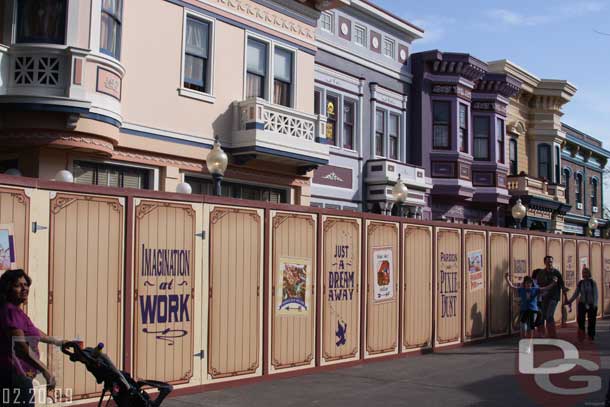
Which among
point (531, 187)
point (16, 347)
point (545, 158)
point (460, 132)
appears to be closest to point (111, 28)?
point (16, 347)

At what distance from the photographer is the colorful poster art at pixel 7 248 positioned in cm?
821

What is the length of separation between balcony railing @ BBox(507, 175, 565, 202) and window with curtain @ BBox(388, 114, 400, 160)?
8.56 meters

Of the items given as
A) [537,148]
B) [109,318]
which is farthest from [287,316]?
[537,148]

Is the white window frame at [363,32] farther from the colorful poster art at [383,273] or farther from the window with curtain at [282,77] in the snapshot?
the colorful poster art at [383,273]

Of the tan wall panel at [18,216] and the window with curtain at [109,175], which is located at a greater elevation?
the window with curtain at [109,175]

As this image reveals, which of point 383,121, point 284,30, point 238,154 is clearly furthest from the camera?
point 383,121

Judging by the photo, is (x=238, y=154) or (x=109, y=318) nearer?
(x=109, y=318)

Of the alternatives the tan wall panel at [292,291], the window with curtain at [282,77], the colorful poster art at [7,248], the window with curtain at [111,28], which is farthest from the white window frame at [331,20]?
the colorful poster art at [7,248]

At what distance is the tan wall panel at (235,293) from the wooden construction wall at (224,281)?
0.07ft

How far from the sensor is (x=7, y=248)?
8.27 meters

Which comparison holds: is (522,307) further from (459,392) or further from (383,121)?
(383,121)

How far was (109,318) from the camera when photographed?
30.8 feet

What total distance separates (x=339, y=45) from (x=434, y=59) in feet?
16.4

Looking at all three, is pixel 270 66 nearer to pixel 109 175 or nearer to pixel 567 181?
pixel 109 175
